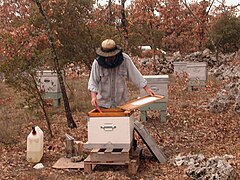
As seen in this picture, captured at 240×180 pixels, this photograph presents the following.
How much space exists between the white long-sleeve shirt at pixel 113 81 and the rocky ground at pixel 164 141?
901 mm

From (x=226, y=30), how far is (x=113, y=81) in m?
18.7

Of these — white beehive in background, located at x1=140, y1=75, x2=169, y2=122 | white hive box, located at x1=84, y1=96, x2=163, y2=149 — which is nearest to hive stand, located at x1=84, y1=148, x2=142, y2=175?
white hive box, located at x1=84, y1=96, x2=163, y2=149

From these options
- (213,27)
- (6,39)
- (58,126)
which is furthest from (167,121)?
(213,27)

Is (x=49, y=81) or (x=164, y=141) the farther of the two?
(x=49, y=81)

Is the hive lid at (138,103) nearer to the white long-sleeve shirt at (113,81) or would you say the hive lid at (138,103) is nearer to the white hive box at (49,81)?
the white long-sleeve shirt at (113,81)

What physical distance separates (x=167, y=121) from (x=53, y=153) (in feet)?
9.32

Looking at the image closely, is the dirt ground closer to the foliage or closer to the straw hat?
the straw hat

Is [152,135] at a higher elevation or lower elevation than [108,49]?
lower

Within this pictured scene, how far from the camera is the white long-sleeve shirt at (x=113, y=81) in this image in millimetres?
5863

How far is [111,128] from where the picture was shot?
18.0 feet

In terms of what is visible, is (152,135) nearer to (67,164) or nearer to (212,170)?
(67,164)

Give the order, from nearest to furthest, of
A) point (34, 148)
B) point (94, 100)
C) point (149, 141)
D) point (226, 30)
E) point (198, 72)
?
point (94, 100) < point (149, 141) < point (34, 148) < point (198, 72) < point (226, 30)

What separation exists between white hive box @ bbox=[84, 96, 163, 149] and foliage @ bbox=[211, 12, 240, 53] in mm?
19107

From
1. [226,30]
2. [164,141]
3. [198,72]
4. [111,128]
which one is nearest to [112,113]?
[111,128]
